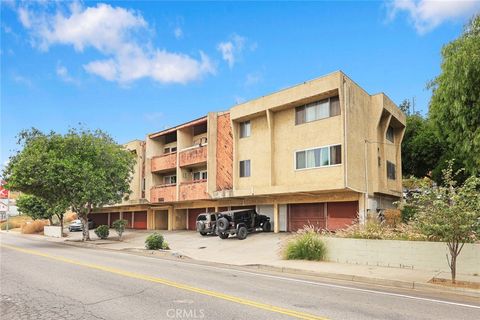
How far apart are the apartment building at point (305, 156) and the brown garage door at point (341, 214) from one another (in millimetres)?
60

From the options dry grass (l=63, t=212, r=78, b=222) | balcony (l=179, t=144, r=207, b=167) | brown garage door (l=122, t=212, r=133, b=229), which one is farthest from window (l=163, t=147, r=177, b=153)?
dry grass (l=63, t=212, r=78, b=222)

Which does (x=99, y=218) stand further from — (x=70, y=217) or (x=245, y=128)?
(x=245, y=128)

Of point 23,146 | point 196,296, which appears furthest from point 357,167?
point 23,146

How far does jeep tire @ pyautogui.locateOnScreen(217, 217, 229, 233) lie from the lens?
25542 mm

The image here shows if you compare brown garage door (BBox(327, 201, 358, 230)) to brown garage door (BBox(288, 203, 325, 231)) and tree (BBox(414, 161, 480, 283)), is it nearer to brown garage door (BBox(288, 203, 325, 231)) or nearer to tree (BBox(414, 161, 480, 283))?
brown garage door (BBox(288, 203, 325, 231))

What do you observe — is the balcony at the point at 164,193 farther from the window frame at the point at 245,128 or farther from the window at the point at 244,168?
the window frame at the point at 245,128

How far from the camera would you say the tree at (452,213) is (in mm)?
11508

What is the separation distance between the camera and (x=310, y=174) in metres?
24.6

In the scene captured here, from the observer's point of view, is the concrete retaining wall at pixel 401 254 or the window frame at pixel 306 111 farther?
the window frame at pixel 306 111

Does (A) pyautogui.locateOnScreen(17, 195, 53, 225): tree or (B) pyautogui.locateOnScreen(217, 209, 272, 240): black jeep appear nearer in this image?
(B) pyautogui.locateOnScreen(217, 209, 272, 240): black jeep

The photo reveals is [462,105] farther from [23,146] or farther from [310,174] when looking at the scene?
[23,146]

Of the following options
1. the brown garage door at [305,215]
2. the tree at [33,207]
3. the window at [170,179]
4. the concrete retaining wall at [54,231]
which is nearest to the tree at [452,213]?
the brown garage door at [305,215]

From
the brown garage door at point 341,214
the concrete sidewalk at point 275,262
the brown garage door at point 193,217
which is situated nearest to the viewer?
the concrete sidewalk at point 275,262

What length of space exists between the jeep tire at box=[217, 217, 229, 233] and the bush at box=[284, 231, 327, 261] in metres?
8.21
